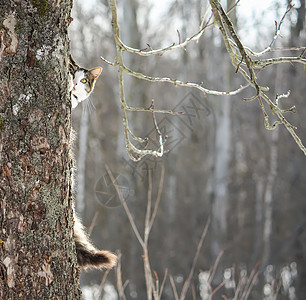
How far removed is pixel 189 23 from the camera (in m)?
10.2

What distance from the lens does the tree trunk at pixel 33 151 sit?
1600mm

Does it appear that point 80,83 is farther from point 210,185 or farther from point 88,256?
point 210,185

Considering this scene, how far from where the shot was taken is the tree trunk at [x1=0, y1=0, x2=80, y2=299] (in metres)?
1.60

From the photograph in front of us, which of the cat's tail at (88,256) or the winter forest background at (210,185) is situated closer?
the cat's tail at (88,256)

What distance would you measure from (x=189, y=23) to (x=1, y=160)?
9191 millimetres

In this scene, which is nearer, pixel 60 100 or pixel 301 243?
pixel 60 100

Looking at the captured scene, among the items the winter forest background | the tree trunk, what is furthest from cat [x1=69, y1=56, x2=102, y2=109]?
the winter forest background

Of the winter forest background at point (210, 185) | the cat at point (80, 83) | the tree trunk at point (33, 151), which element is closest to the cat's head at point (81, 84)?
the cat at point (80, 83)

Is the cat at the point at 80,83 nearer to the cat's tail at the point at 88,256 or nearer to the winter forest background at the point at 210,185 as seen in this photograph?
the cat's tail at the point at 88,256

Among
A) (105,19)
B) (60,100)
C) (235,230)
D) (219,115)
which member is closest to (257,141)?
(235,230)

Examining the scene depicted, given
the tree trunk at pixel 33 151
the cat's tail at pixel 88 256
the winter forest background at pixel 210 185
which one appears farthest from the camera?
the winter forest background at pixel 210 185

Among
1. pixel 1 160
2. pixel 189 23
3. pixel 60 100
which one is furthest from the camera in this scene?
pixel 189 23

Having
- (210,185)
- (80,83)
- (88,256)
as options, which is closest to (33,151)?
(88,256)

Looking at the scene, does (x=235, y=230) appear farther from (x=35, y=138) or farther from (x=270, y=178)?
(x=35, y=138)
